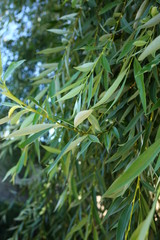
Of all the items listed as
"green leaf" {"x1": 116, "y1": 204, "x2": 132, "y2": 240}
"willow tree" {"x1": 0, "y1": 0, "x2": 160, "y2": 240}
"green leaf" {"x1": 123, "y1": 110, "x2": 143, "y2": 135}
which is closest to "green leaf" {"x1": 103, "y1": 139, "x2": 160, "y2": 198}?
"willow tree" {"x1": 0, "y1": 0, "x2": 160, "y2": 240}

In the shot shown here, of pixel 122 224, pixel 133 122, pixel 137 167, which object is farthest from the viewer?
pixel 133 122

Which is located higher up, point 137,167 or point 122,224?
point 137,167

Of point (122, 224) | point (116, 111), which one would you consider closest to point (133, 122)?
point (116, 111)

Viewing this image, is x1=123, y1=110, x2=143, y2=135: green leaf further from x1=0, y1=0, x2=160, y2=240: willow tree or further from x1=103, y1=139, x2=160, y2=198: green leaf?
x1=103, y1=139, x2=160, y2=198: green leaf

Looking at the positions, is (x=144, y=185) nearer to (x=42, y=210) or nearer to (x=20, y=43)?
(x=42, y=210)

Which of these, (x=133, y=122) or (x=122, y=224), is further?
(x=133, y=122)

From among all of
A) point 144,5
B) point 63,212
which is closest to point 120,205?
point 144,5

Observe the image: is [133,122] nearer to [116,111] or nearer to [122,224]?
[116,111]

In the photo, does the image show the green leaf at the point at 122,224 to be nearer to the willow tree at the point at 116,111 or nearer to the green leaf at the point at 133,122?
the willow tree at the point at 116,111

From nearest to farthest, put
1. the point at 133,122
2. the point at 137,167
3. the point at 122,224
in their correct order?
the point at 137,167 < the point at 122,224 < the point at 133,122

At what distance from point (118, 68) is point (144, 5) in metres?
0.13

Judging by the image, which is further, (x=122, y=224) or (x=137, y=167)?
(x=122, y=224)

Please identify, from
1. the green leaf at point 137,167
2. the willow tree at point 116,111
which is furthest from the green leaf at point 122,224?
the green leaf at point 137,167

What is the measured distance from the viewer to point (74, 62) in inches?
42.6
